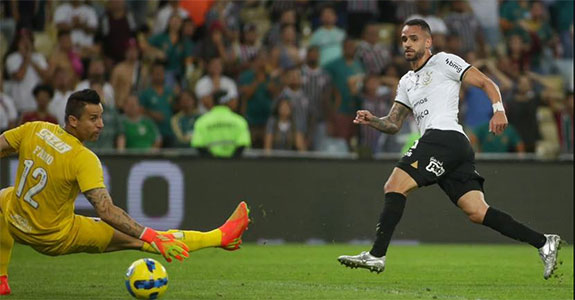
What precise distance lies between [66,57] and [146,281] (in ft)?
34.1

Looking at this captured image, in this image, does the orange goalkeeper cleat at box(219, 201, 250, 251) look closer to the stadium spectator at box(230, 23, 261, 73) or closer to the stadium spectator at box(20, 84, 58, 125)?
the stadium spectator at box(20, 84, 58, 125)

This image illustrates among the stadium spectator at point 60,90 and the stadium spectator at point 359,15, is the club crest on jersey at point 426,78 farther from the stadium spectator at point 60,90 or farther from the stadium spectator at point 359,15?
the stadium spectator at point 359,15

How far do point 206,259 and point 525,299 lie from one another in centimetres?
471

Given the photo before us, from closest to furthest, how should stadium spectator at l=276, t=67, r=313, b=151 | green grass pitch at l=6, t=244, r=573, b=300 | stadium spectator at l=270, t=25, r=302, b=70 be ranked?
1. green grass pitch at l=6, t=244, r=573, b=300
2. stadium spectator at l=276, t=67, r=313, b=151
3. stadium spectator at l=270, t=25, r=302, b=70

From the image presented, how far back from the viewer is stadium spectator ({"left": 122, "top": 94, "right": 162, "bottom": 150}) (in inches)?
655

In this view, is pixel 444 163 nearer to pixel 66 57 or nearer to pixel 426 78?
pixel 426 78

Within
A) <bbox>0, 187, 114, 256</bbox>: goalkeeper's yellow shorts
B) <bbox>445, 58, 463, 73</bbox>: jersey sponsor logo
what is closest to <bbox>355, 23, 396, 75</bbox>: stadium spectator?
<bbox>445, 58, 463, 73</bbox>: jersey sponsor logo

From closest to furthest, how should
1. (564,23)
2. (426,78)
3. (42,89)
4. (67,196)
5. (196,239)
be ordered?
1. (67,196)
2. (196,239)
3. (426,78)
4. (42,89)
5. (564,23)

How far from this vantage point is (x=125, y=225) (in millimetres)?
8250

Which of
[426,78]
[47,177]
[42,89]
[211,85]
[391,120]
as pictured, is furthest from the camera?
[211,85]

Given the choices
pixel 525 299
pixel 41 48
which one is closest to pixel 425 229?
pixel 525 299

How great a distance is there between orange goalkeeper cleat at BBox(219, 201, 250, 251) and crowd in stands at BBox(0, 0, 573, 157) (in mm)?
6829

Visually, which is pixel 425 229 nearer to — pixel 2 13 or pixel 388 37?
pixel 388 37

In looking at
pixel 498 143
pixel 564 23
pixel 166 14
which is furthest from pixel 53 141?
pixel 564 23
